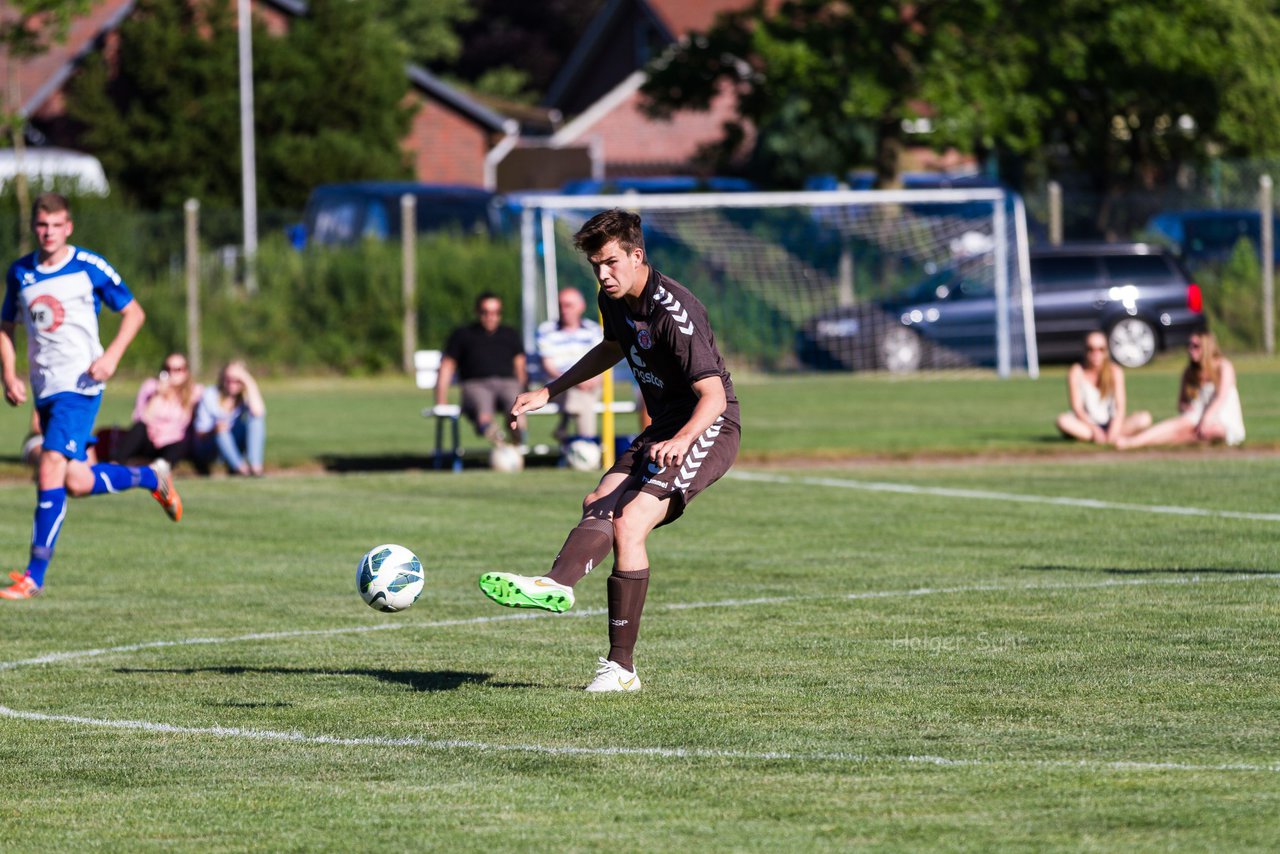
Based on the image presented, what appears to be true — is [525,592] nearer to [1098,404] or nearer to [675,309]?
[675,309]

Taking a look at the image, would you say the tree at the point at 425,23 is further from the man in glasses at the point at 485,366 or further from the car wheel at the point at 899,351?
the man in glasses at the point at 485,366

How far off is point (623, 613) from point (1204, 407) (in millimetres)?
12740

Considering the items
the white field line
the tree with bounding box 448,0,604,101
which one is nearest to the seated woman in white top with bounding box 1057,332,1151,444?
the white field line

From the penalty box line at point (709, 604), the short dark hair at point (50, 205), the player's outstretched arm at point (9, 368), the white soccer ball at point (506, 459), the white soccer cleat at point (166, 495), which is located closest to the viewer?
the penalty box line at point (709, 604)

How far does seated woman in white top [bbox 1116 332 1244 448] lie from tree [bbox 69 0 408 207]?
92.6ft

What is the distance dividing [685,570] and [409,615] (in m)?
2.01

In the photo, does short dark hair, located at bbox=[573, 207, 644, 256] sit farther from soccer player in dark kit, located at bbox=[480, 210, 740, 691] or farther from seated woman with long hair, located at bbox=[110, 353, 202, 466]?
seated woman with long hair, located at bbox=[110, 353, 202, 466]

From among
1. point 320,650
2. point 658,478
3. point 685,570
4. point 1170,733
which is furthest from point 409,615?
point 1170,733

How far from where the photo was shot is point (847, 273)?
107 ft

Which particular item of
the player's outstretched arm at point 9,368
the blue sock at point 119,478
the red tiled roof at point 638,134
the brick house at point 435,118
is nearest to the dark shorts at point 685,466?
the player's outstretched arm at point 9,368

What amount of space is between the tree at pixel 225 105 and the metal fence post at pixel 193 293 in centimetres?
1289

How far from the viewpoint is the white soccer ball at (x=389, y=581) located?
27.4ft

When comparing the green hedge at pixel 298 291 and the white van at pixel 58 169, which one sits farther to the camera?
the white van at pixel 58 169

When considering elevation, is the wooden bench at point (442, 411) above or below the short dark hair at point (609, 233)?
below
